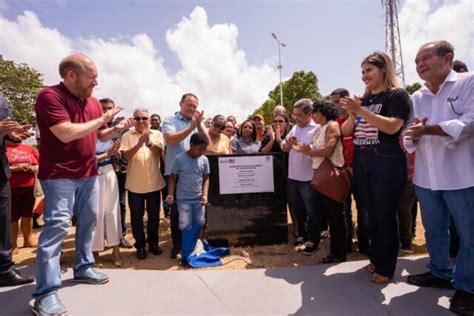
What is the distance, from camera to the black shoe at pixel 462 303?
232 centimetres

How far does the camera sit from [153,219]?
4.14 m

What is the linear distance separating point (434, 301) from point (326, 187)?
1422mm

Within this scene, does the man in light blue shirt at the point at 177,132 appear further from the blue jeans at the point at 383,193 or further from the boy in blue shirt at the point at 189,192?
the blue jeans at the point at 383,193

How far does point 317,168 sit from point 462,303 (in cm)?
182

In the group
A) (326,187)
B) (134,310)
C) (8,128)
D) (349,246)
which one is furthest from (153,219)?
(349,246)

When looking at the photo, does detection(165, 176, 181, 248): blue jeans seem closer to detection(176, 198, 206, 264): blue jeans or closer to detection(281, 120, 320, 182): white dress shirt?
detection(176, 198, 206, 264): blue jeans

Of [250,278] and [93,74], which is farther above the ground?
[93,74]

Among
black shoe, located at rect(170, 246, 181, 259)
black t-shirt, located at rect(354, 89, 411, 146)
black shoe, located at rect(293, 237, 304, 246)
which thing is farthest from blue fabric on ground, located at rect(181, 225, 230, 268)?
black t-shirt, located at rect(354, 89, 411, 146)

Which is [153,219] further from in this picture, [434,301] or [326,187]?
[434,301]

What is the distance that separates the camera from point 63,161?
261 centimetres

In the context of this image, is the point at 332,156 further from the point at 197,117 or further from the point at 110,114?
the point at 110,114

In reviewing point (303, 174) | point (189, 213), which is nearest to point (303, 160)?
point (303, 174)

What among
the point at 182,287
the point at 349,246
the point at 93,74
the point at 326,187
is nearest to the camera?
the point at 93,74

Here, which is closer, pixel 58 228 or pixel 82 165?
pixel 58 228
